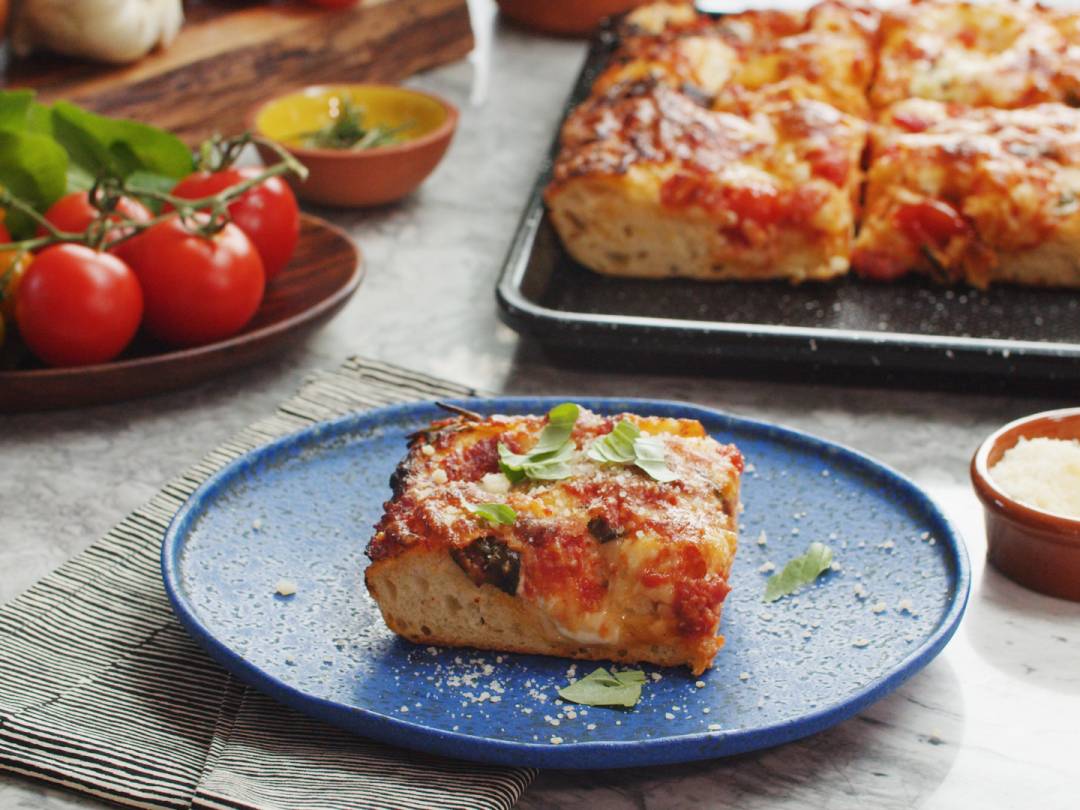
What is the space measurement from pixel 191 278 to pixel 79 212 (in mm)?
306

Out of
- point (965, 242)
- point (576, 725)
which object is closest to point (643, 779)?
point (576, 725)

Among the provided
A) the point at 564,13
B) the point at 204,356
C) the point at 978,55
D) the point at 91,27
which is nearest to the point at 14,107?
the point at 204,356

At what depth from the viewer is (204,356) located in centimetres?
254

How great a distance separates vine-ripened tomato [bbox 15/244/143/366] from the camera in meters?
2.44

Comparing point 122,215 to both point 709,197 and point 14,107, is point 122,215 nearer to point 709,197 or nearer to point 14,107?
point 14,107

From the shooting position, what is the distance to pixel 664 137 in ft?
10.4

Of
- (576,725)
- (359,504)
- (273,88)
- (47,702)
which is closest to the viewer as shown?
(576,725)

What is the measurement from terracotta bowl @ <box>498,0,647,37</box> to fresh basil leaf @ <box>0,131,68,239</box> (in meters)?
2.58

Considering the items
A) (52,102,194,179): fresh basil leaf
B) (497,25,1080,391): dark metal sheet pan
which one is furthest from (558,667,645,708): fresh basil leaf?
(52,102,194,179): fresh basil leaf

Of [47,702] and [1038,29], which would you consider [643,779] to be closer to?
[47,702]

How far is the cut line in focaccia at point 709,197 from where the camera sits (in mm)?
2971

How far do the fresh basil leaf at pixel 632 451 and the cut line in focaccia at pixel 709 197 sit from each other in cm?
123

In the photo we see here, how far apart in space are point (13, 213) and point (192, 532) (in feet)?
3.58

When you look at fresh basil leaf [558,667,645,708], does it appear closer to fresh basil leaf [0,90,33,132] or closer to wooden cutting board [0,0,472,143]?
fresh basil leaf [0,90,33,132]
